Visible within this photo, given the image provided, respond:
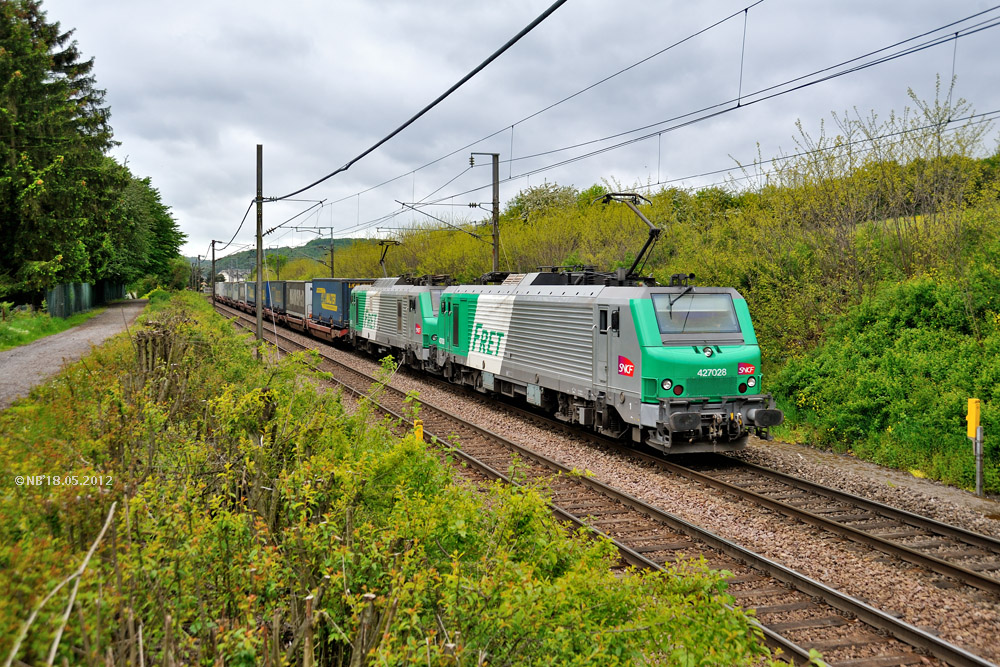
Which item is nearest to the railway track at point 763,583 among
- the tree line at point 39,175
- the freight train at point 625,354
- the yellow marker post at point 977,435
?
the freight train at point 625,354

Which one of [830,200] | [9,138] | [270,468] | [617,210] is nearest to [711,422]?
[270,468]

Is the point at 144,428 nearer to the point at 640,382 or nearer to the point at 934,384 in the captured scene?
the point at 640,382

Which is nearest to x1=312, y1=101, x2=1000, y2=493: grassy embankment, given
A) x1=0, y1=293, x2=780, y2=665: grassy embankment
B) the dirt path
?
x1=0, y1=293, x2=780, y2=665: grassy embankment

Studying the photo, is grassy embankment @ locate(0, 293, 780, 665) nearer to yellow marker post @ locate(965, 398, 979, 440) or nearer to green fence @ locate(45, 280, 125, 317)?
yellow marker post @ locate(965, 398, 979, 440)

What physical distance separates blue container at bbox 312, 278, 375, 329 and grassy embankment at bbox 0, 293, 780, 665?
74.5 ft

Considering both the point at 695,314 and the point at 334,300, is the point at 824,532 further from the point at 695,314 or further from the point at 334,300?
the point at 334,300

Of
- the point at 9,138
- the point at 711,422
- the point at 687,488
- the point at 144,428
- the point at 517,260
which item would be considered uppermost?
the point at 9,138

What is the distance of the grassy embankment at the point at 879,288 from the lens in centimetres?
1188

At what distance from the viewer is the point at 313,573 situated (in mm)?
4270

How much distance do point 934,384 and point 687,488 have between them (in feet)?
18.9

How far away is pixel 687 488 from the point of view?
391 inches

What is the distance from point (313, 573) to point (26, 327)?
84.1ft

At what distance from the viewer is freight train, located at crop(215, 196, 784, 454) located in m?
10.7

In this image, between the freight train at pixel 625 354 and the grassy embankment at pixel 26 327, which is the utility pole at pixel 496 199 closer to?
the freight train at pixel 625 354
